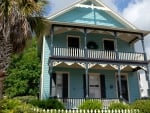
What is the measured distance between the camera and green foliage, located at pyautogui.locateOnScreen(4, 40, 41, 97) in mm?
30984

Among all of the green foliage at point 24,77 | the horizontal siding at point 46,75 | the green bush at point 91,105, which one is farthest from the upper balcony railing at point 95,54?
the green foliage at point 24,77

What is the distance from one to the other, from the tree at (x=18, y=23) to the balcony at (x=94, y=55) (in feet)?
17.1

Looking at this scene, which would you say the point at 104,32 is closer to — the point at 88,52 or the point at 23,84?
the point at 88,52

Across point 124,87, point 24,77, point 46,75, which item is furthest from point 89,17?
point 24,77

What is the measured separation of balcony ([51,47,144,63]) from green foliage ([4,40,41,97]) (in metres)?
12.2

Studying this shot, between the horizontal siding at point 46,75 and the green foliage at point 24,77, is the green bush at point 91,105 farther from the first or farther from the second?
the green foliage at point 24,77

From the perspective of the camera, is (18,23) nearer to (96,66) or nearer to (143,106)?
(143,106)

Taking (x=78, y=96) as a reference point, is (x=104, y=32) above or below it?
above

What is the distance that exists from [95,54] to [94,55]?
122mm

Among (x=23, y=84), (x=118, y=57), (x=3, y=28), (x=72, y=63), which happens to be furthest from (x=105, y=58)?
(x=23, y=84)

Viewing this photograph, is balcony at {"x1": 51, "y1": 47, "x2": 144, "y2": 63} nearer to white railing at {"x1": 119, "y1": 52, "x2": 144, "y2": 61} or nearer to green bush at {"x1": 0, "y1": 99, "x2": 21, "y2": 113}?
white railing at {"x1": 119, "y1": 52, "x2": 144, "y2": 61}

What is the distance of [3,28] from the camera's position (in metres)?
12.5

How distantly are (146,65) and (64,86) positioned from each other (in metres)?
6.73

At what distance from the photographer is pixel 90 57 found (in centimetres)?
2019
